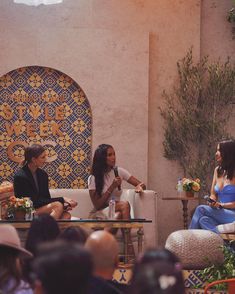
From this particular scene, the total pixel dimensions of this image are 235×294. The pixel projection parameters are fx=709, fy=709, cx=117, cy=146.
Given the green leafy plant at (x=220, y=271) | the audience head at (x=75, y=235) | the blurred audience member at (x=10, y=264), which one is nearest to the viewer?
the blurred audience member at (x=10, y=264)

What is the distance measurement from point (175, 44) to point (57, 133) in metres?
2.12

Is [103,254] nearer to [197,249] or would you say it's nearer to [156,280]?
[156,280]

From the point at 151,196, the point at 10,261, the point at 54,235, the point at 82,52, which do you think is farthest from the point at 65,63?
the point at 10,261

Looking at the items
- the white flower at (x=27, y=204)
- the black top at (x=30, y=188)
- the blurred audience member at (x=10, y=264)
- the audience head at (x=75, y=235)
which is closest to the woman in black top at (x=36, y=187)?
the black top at (x=30, y=188)

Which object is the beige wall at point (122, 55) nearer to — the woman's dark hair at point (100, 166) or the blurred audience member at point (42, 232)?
the woman's dark hair at point (100, 166)

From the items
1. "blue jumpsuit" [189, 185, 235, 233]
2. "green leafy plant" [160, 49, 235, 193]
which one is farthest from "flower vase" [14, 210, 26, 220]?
"green leafy plant" [160, 49, 235, 193]

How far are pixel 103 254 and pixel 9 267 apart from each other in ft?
1.94

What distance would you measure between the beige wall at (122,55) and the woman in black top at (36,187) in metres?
1.66

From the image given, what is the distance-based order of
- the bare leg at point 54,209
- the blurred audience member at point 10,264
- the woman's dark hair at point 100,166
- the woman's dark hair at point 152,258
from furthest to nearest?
1. the woman's dark hair at point 100,166
2. the bare leg at point 54,209
3. the blurred audience member at point 10,264
4. the woman's dark hair at point 152,258

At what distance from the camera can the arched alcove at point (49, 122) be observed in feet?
32.3

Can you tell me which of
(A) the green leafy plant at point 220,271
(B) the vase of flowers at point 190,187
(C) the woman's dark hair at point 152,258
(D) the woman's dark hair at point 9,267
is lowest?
(A) the green leafy plant at point 220,271

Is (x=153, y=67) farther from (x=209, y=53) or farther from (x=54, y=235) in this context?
(x=54, y=235)

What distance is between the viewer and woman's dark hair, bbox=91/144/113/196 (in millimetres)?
8781

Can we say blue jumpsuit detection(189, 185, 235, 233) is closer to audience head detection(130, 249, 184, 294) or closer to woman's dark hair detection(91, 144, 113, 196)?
woman's dark hair detection(91, 144, 113, 196)
